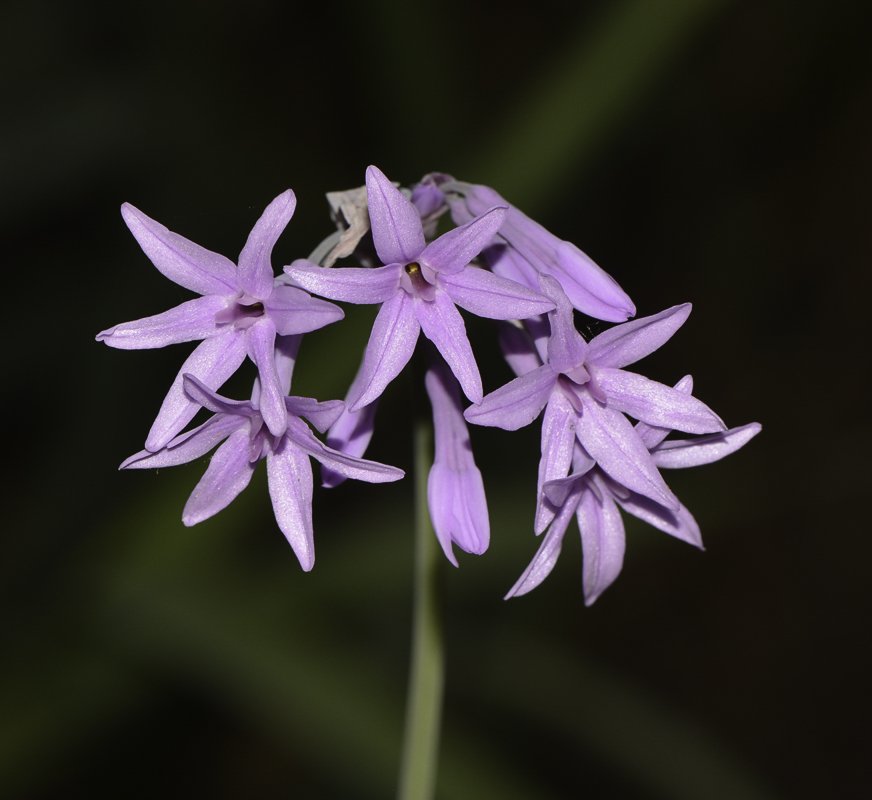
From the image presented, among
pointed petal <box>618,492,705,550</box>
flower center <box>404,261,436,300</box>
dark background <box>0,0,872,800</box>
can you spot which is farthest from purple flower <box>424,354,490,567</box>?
dark background <box>0,0,872,800</box>

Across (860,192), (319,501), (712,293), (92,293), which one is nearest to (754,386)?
(712,293)

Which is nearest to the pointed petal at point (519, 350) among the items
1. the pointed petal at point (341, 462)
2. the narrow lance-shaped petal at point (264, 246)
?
the pointed petal at point (341, 462)

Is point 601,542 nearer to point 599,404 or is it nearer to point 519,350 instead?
point 599,404

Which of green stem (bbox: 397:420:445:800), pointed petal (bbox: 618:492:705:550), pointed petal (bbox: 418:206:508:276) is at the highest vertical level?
pointed petal (bbox: 418:206:508:276)

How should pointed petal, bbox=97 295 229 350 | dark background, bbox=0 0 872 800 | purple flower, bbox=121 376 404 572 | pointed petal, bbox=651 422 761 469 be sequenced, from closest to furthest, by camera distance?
purple flower, bbox=121 376 404 572
pointed petal, bbox=97 295 229 350
pointed petal, bbox=651 422 761 469
dark background, bbox=0 0 872 800

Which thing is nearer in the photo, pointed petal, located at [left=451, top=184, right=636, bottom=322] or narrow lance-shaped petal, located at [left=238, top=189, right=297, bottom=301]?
narrow lance-shaped petal, located at [left=238, top=189, right=297, bottom=301]

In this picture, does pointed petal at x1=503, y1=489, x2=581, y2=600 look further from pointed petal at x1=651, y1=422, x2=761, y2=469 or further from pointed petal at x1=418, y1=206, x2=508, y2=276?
pointed petal at x1=418, y1=206, x2=508, y2=276
